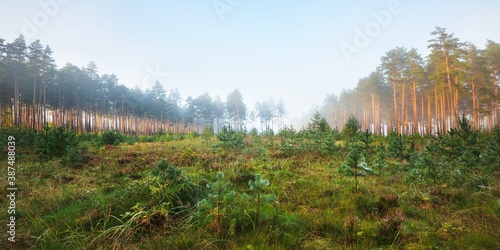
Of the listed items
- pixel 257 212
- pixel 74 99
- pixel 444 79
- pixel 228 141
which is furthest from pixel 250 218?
pixel 74 99

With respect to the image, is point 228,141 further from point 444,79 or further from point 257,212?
point 444,79

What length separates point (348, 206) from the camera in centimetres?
401

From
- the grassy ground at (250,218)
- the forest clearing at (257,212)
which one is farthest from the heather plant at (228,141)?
the grassy ground at (250,218)

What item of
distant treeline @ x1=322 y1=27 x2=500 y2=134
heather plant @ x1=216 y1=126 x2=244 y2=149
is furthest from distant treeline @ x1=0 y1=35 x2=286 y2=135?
distant treeline @ x1=322 y1=27 x2=500 y2=134

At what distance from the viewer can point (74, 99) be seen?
43000 millimetres

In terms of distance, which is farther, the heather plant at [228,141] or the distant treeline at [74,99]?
the distant treeline at [74,99]

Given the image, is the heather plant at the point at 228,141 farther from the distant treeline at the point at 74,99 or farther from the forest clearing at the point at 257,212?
the distant treeline at the point at 74,99

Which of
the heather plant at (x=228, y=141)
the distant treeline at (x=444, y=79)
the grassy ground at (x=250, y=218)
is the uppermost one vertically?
the distant treeline at (x=444, y=79)

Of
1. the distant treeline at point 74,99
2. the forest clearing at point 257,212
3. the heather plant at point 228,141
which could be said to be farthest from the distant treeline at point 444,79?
the distant treeline at point 74,99

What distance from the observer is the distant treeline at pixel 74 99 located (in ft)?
101

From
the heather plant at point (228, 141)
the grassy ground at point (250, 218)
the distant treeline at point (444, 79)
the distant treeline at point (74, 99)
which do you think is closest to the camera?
the grassy ground at point (250, 218)

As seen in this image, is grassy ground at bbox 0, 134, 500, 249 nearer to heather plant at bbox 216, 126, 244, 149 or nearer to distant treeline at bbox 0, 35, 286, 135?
heather plant at bbox 216, 126, 244, 149

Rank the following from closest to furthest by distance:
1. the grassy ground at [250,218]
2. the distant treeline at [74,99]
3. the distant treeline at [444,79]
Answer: the grassy ground at [250,218] < the distant treeline at [444,79] < the distant treeline at [74,99]

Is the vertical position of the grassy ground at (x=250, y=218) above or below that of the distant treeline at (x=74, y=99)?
below
